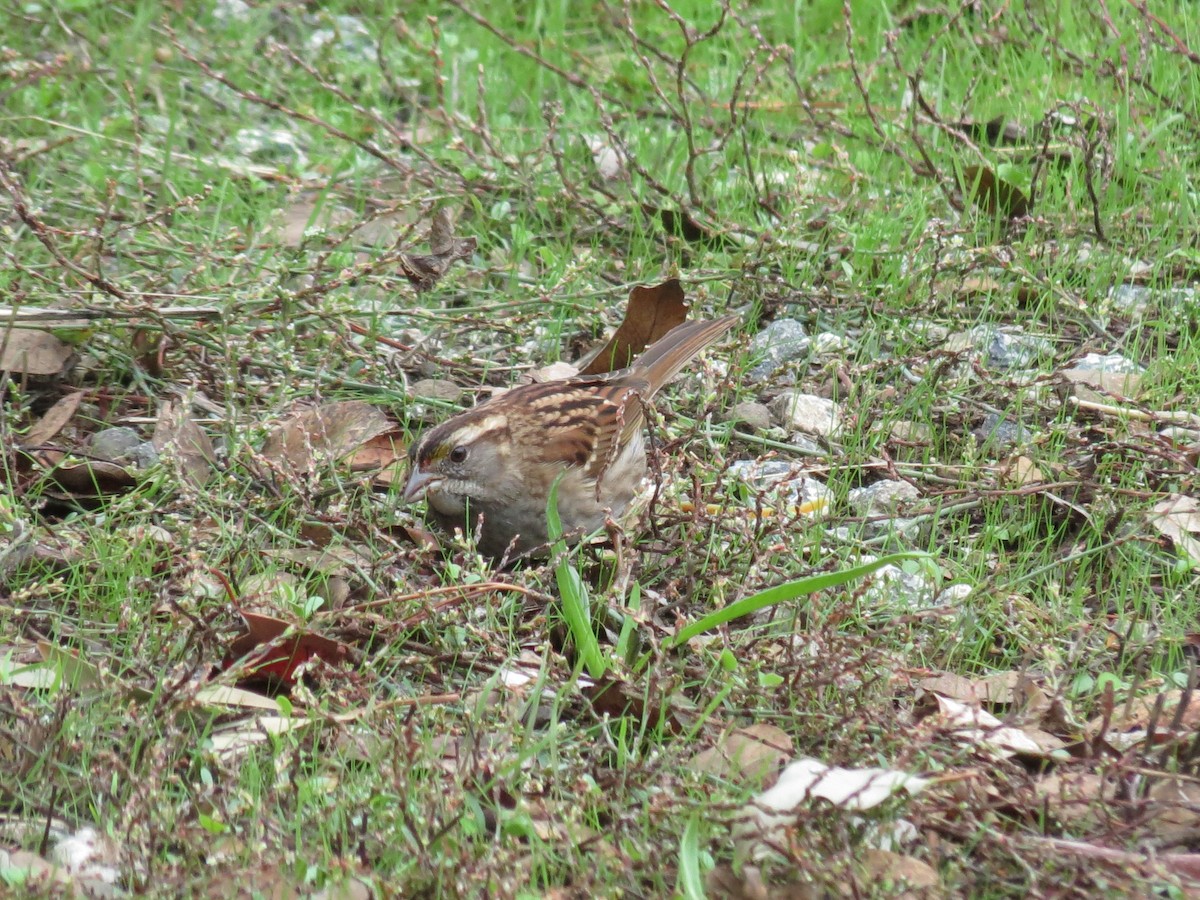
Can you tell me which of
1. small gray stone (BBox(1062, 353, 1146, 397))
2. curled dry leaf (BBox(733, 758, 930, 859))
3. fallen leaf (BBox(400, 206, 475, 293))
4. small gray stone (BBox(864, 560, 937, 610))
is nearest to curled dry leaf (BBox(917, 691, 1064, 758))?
curled dry leaf (BBox(733, 758, 930, 859))

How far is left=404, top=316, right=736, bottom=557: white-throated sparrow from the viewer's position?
15.2ft

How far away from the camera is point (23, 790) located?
3.27 metres

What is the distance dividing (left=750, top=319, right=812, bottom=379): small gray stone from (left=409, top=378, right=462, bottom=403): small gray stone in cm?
113

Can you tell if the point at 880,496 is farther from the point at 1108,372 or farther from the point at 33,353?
the point at 33,353

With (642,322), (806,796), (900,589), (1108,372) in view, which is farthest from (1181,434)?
(806,796)

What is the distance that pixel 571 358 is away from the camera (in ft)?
19.3

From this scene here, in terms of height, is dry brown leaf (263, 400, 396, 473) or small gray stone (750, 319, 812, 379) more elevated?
small gray stone (750, 319, 812, 379)

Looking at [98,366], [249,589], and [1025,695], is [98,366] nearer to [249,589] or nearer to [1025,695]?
[249,589]

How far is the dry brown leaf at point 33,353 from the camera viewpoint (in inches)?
201

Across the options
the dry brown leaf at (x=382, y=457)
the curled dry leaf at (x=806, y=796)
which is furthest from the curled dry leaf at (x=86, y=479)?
the curled dry leaf at (x=806, y=796)

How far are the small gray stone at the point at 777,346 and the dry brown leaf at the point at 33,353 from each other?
8.22ft

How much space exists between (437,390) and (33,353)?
1402 mm

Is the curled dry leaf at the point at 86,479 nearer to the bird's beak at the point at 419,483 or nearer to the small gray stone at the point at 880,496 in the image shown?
the bird's beak at the point at 419,483

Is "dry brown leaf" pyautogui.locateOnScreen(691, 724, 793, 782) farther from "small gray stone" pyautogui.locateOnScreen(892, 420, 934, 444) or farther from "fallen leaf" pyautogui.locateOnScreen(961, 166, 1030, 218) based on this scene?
"fallen leaf" pyautogui.locateOnScreen(961, 166, 1030, 218)
